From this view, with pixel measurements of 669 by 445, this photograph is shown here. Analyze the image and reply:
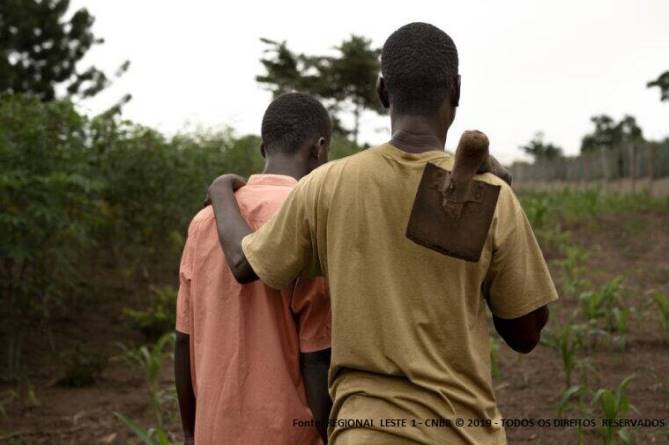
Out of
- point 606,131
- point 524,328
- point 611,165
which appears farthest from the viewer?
point 606,131

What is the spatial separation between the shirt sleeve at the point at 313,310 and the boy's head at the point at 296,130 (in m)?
0.39

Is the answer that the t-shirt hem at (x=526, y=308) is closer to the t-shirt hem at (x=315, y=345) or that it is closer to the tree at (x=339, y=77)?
the t-shirt hem at (x=315, y=345)

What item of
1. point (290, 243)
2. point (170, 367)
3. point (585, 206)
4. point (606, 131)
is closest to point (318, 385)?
point (290, 243)

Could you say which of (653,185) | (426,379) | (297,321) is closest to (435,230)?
A: (426,379)

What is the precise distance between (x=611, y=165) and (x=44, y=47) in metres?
15.5

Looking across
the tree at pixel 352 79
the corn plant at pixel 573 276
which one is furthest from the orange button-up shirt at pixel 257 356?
the tree at pixel 352 79

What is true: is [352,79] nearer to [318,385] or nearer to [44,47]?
[44,47]

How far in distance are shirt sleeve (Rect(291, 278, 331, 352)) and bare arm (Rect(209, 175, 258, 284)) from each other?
0.14 metres

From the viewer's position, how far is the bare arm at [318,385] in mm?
2254

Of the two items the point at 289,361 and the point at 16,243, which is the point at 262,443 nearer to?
the point at 289,361

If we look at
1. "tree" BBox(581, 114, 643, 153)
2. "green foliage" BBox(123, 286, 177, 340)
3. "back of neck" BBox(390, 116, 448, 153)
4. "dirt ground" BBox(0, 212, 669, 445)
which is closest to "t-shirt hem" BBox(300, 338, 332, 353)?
"back of neck" BBox(390, 116, 448, 153)

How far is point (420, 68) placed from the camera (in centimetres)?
198

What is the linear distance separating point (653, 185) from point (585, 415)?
57.5ft

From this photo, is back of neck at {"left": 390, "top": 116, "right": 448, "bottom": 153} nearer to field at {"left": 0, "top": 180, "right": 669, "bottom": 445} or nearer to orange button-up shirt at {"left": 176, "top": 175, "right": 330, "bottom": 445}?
orange button-up shirt at {"left": 176, "top": 175, "right": 330, "bottom": 445}
